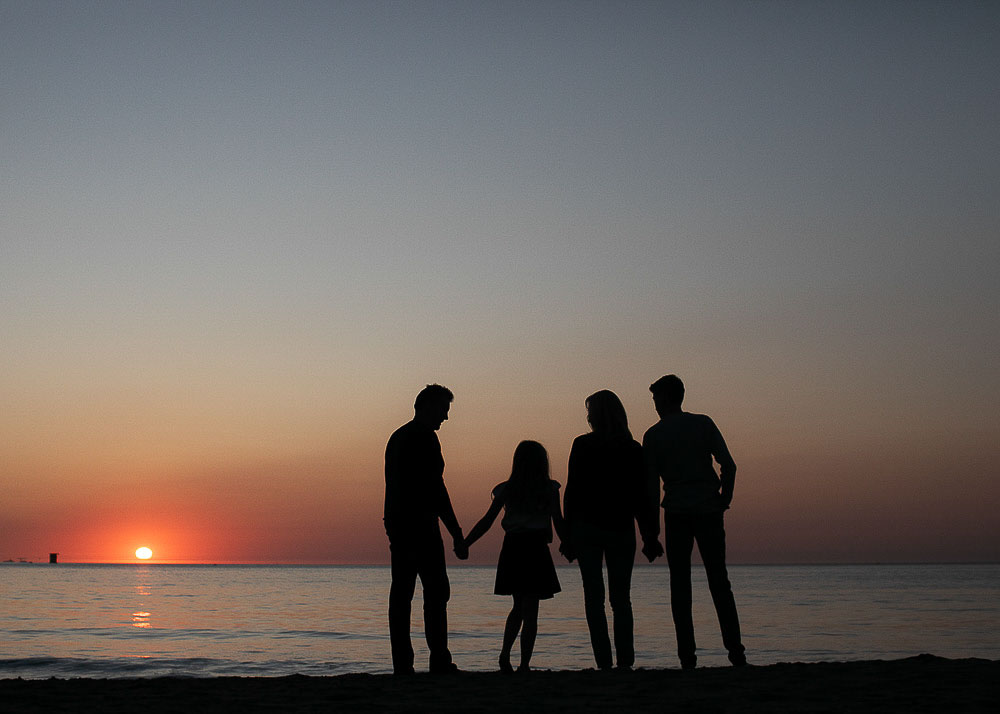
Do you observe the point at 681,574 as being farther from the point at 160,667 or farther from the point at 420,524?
the point at 160,667

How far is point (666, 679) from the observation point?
587 cm

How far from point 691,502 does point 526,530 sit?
1324 mm

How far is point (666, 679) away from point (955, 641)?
17.3m

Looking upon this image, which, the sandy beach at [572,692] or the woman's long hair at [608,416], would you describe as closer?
the sandy beach at [572,692]

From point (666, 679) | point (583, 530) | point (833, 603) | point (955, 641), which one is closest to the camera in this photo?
point (666, 679)

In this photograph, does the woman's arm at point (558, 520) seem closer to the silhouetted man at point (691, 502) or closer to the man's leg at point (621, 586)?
the man's leg at point (621, 586)

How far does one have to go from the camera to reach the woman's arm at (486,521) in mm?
7078

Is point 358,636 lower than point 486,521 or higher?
lower

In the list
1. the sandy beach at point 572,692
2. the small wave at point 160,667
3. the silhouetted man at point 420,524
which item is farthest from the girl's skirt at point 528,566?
the small wave at point 160,667

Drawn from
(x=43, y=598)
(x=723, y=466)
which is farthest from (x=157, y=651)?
(x=43, y=598)

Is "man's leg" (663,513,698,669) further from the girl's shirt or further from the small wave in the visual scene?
the small wave

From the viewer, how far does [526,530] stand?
720 cm

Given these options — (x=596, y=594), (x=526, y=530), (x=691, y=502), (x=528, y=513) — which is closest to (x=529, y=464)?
(x=528, y=513)

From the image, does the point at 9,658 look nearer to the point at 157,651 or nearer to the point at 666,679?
the point at 157,651
